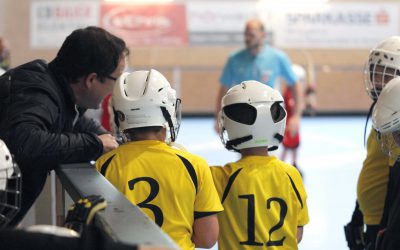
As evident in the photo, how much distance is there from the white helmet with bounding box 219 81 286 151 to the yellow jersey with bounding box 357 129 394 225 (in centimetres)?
63

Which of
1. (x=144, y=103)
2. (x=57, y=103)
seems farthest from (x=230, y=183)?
(x=57, y=103)

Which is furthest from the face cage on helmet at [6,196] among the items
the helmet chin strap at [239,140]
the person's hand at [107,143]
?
the helmet chin strap at [239,140]

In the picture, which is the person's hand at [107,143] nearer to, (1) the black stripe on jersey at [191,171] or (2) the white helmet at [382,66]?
(1) the black stripe on jersey at [191,171]

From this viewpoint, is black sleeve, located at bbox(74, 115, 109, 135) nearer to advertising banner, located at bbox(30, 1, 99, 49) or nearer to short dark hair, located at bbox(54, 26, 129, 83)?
short dark hair, located at bbox(54, 26, 129, 83)

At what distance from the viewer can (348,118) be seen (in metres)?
17.2

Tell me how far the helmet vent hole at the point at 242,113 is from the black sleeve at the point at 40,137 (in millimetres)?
627

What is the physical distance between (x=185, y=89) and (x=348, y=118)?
160 inches

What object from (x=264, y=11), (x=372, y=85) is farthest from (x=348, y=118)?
(x=372, y=85)

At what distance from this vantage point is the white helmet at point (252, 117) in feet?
10.3

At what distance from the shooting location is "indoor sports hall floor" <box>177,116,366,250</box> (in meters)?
6.42

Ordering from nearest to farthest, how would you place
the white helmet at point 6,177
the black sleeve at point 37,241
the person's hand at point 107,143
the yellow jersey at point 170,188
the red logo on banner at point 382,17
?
the black sleeve at point 37,241
the white helmet at point 6,177
the yellow jersey at point 170,188
the person's hand at point 107,143
the red logo on banner at point 382,17

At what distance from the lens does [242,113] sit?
3201mm

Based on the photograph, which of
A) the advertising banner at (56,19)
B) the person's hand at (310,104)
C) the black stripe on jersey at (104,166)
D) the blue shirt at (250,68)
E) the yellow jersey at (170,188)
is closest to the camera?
the yellow jersey at (170,188)

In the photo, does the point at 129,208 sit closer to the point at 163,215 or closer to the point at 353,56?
the point at 163,215
